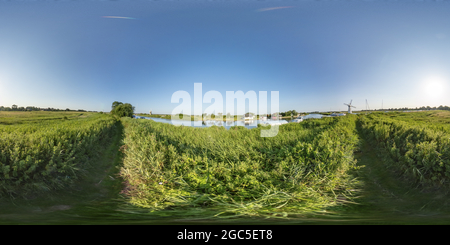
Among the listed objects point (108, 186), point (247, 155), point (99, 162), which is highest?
point (247, 155)

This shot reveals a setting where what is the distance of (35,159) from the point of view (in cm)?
203

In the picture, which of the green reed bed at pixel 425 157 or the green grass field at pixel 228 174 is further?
the green reed bed at pixel 425 157

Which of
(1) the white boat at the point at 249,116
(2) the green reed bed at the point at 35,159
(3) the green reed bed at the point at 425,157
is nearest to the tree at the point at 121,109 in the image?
(2) the green reed bed at the point at 35,159

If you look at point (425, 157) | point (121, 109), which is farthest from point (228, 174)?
point (121, 109)

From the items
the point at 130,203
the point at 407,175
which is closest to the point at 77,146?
the point at 130,203

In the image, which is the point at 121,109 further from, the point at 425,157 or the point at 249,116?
the point at 425,157

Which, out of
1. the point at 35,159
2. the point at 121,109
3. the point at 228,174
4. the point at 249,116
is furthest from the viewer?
the point at 249,116

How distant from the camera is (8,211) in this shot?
5.68 feet

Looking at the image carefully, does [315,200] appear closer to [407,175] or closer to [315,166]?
[315,166]

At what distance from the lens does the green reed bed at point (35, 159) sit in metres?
1.87

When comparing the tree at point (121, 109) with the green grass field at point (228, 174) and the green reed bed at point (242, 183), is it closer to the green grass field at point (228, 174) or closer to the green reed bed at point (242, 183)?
the green grass field at point (228, 174)

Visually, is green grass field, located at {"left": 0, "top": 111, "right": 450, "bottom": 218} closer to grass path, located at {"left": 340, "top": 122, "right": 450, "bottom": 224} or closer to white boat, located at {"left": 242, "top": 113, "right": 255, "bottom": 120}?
grass path, located at {"left": 340, "top": 122, "right": 450, "bottom": 224}

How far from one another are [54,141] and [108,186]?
1116mm
